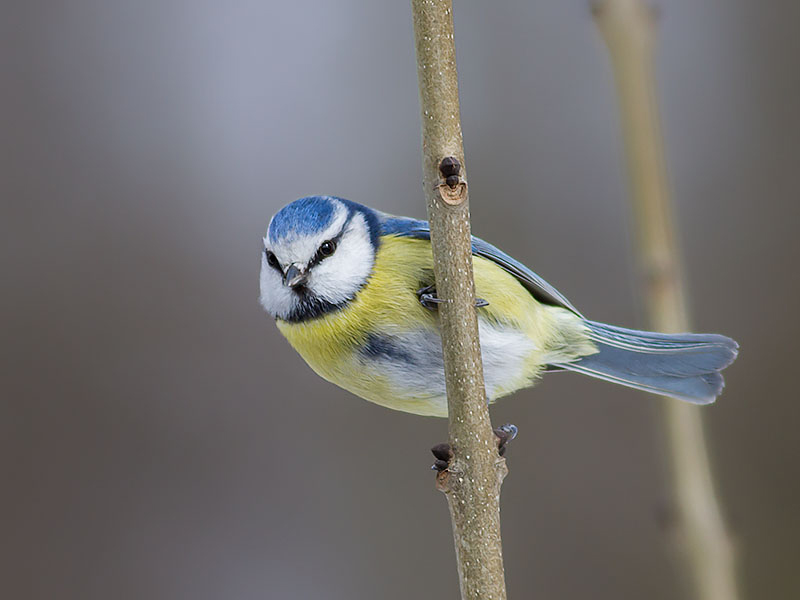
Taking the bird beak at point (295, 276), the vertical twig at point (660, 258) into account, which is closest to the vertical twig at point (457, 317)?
the vertical twig at point (660, 258)

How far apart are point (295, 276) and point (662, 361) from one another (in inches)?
20.1

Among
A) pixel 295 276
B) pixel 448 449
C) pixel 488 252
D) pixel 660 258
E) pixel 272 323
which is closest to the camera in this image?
pixel 660 258

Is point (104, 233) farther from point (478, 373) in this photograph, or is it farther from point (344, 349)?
point (478, 373)

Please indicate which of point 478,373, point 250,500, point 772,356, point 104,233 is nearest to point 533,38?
point 772,356

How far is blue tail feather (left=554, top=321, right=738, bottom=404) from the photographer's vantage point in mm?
1054

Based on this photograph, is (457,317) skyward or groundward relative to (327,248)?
groundward

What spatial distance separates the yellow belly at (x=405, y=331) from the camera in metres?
0.98

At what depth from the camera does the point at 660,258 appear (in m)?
0.67

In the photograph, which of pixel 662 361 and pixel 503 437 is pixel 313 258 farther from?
pixel 662 361

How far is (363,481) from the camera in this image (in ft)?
6.02

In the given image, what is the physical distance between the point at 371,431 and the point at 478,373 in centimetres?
114

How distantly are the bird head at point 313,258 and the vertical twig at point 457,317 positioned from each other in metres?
0.29

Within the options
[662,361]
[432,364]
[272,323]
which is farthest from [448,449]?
[272,323]

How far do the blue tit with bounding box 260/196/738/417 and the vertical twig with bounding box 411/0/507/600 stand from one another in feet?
0.66
